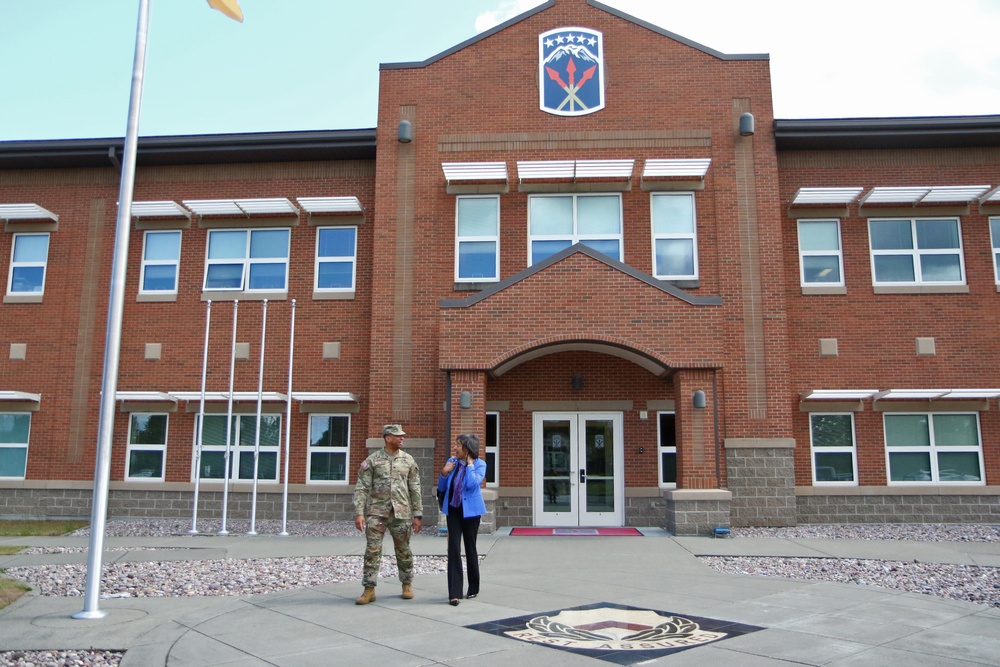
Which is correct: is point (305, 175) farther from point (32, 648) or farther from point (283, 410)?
point (32, 648)

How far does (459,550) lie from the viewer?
780 cm

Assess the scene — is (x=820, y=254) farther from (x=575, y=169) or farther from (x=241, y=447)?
(x=241, y=447)

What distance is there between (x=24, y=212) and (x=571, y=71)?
41.4ft

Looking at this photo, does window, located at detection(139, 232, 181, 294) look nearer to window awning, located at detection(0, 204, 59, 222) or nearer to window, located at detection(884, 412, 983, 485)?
window awning, located at detection(0, 204, 59, 222)

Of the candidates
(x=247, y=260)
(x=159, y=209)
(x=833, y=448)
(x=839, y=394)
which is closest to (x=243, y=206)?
(x=247, y=260)

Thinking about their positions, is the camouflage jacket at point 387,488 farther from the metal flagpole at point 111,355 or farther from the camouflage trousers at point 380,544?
the metal flagpole at point 111,355

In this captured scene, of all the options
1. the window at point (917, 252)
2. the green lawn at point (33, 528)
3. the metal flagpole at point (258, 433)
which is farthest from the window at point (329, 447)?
the window at point (917, 252)

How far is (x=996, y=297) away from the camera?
16266 millimetres

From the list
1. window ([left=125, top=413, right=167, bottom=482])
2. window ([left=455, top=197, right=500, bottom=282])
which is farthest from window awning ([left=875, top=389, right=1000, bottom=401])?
window ([left=125, top=413, right=167, bottom=482])

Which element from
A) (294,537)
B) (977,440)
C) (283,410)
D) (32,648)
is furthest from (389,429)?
(977,440)

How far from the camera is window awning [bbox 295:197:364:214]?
16562 millimetres

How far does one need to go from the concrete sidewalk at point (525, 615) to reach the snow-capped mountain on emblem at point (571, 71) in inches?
389

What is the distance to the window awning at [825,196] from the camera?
52.0ft

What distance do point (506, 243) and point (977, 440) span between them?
34.4 feet
